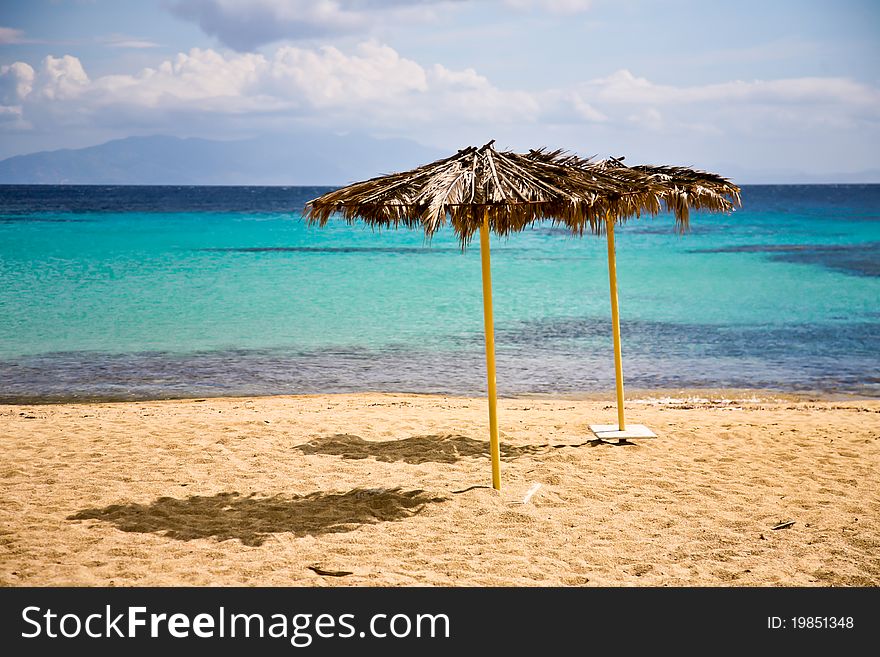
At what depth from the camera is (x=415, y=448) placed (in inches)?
283

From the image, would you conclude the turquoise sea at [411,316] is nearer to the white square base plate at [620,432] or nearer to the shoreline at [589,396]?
the shoreline at [589,396]

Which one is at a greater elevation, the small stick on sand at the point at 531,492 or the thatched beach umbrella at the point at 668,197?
the thatched beach umbrella at the point at 668,197

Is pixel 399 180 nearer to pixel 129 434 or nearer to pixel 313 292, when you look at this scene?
pixel 129 434

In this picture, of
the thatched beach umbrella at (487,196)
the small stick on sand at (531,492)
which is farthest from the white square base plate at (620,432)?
the thatched beach umbrella at (487,196)

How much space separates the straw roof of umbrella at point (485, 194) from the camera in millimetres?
5270

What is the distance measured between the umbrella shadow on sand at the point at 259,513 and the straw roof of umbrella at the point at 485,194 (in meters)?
1.90

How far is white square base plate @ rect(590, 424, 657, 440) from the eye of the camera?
7352 millimetres

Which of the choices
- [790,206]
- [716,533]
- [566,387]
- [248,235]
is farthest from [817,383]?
[790,206]

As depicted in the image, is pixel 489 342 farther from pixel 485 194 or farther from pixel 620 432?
pixel 620 432

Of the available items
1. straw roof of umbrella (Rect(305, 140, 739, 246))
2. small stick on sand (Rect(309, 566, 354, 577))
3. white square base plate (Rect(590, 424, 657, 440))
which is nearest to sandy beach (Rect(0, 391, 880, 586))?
small stick on sand (Rect(309, 566, 354, 577))

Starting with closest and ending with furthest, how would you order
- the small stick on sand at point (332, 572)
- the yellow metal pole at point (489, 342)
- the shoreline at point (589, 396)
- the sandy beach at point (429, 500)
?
the small stick on sand at point (332, 572) → the sandy beach at point (429, 500) → the yellow metal pole at point (489, 342) → the shoreline at point (589, 396)

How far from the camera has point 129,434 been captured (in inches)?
295

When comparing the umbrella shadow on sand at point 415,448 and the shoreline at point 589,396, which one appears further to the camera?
the shoreline at point 589,396

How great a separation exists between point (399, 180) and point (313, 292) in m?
16.3
